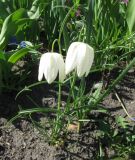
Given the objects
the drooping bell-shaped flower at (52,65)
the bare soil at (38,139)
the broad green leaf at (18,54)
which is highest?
the drooping bell-shaped flower at (52,65)

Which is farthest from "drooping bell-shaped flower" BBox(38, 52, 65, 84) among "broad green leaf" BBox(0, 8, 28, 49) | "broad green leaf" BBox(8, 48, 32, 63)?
"broad green leaf" BBox(0, 8, 28, 49)

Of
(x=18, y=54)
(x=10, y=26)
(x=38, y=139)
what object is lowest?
(x=38, y=139)

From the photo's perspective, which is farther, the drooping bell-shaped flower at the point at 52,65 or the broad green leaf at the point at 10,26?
the broad green leaf at the point at 10,26

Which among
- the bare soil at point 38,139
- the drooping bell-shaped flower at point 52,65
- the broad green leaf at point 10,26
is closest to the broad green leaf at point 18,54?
the broad green leaf at point 10,26

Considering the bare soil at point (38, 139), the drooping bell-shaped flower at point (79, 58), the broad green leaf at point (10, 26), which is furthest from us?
the broad green leaf at point (10, 26)

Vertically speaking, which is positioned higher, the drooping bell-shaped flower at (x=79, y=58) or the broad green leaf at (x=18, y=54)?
the drooping bell-shaped flower at (x=79, y=58)

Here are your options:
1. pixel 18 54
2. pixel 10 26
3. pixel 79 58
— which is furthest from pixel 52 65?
pixel 10 26

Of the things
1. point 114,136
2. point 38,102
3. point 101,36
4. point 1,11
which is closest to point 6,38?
point 1,11

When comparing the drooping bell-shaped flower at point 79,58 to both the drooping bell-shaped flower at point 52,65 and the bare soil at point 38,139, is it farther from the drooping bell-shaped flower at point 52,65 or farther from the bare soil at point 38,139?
the bare soil at point 38,139

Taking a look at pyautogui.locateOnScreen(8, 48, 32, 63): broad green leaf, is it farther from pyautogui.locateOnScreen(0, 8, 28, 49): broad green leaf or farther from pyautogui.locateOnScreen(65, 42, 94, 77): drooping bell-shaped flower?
pyautogui.locateOnScreen(65, 42, 94, 77): drooping bell-shaped flower

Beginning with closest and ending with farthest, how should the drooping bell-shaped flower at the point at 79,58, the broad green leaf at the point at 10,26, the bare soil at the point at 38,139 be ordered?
the drooping bell-shaped flower at the point at 79,58 < the bare soil at the point at 38,139 < the broad green leaf at the point at 10,26

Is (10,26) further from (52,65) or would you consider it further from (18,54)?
(52,65)

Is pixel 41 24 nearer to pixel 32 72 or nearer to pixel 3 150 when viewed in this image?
pixel 32 72
